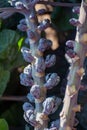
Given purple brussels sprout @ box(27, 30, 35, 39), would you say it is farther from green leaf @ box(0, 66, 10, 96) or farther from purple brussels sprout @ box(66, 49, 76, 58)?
green leaf @ box(0, 66, 10, 96)

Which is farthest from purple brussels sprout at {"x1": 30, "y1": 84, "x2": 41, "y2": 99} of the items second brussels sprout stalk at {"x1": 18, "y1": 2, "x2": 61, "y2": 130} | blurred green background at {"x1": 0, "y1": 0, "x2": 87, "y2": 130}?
blurred green background at {"x1": 0, "y1": 0, "x2": 87, "y2": 130}

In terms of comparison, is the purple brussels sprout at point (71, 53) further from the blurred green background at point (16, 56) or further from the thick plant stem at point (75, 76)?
the blurred green background at point (16, 56)

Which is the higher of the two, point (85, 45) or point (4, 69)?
point (85, 45)

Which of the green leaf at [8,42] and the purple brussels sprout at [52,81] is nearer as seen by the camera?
the purple brussels sprout at [52,81]

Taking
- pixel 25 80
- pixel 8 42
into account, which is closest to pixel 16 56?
pixel 8 42

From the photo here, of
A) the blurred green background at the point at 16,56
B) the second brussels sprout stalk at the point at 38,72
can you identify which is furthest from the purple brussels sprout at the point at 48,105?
the blurred green background at the point at 16,56

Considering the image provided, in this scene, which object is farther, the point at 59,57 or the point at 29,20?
the point at 59,57

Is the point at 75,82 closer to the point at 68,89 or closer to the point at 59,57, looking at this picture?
the point at 68,89

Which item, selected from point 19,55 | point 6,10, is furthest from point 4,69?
point 6,10

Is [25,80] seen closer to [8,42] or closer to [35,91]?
[35,91]
